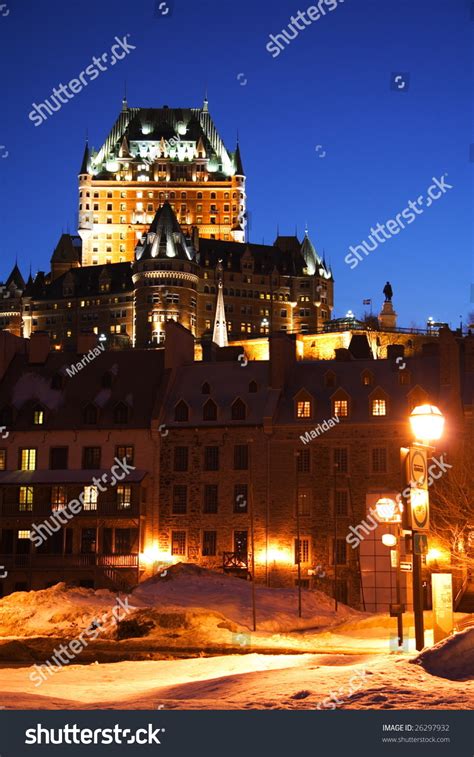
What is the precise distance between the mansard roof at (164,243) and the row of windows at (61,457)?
118372 millimetres

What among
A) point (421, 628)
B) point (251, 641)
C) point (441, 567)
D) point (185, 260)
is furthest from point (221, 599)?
point (185, 260)

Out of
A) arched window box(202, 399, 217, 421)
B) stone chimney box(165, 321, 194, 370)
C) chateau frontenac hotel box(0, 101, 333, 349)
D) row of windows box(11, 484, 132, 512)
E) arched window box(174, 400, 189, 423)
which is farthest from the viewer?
chateau frontenac hotel box(0, 101, 333, 349)

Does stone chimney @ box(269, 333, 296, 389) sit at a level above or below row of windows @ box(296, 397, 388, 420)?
above

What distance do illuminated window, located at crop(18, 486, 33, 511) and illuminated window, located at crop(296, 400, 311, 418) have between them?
49.9ft

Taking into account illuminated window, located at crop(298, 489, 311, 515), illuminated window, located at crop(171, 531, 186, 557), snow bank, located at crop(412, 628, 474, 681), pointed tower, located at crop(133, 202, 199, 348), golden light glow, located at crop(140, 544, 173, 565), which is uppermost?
pointed tower, located at crop(133, 202, 199, 348)

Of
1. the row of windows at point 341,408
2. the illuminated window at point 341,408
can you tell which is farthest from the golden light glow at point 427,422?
the illuminated window at point 341,408

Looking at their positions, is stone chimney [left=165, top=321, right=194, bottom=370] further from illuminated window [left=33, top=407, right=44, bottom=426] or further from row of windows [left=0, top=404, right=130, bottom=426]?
illuminated window [left=33, top=407, right=44, bottom=426]

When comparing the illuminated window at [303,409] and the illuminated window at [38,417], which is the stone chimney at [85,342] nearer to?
the illuminated window at [38,417]

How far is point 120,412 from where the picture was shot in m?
62.0

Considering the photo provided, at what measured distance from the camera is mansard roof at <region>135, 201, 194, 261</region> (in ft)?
587

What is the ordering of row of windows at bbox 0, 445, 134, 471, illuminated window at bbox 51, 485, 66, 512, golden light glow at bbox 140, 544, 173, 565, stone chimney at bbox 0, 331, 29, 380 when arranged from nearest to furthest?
golden light glow at bbox 140, 544, 173, 565
illuminated window at bbox 51, 485, 66, 512
row of windows at bbox 0, 445, 134, 471
stone chimney at bbox 0, 331, 29, 380

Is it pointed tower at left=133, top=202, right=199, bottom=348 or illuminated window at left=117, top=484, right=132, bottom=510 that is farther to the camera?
pointed tower at left=133, top=202, right=199, bottom=348

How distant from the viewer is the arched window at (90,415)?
6216 cm

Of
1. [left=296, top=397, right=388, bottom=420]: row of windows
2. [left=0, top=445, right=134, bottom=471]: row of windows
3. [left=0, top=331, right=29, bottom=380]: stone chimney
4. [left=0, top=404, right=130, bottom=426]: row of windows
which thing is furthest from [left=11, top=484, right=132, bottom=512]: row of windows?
[left=296, top=397, right=388, bottom=420]: row of windows
